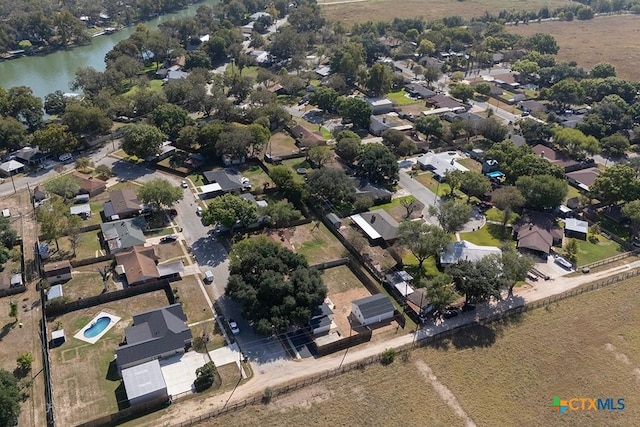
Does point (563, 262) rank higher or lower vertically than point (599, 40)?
lower

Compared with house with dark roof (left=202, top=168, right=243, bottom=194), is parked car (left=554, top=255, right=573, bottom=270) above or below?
below

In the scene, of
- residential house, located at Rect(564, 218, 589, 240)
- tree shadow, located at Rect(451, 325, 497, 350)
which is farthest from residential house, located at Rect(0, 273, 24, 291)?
residential house, located at Rect(564, 218, 589, 240)

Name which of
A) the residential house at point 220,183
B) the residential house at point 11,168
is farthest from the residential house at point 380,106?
the residential house at point 11,168

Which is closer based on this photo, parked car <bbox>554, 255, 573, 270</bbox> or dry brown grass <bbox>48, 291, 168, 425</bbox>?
dry brown grass <bbox>48, 291, 168, 425</bbox>

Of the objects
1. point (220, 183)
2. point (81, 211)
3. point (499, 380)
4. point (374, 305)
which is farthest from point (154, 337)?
A: point (499, 380)

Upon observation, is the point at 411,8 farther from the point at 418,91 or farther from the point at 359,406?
the point at 359,406

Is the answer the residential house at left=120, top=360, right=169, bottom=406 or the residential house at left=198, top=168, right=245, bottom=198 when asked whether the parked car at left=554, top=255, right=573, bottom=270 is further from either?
the residential house at left=120, top=360, right=169, bottom=406

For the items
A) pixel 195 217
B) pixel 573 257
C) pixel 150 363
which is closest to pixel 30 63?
pixel 195 217

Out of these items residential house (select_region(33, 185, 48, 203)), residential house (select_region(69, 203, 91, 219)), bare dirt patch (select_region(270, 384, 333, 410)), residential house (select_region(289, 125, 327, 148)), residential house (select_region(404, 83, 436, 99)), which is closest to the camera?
bare dirt patch (select_region(270, 384, 333, 410))
